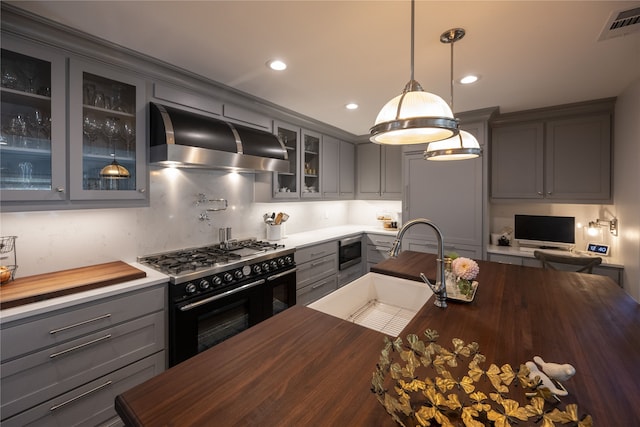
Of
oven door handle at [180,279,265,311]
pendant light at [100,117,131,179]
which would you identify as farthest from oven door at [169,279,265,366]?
pendant light at [100,117,131,179]

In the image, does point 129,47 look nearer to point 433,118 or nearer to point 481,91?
point 433,118

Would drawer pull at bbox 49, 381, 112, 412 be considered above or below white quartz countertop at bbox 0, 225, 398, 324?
below

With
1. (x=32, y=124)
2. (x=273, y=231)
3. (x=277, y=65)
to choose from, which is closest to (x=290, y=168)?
(x=273, y=231)

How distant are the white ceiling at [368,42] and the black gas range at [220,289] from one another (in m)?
1.43

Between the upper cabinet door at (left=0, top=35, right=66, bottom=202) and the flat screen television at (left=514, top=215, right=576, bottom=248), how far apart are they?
13.8 feet

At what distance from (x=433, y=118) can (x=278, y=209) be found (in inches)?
106

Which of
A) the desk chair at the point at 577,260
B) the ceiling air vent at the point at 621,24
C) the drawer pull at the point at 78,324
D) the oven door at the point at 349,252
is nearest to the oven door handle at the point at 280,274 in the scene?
the oven door at the point at 349,252

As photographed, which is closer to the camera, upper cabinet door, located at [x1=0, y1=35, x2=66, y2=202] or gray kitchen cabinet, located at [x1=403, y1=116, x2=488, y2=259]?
upper cabinet door, located at [x1=0, y1=35, x2=66, y2=202]

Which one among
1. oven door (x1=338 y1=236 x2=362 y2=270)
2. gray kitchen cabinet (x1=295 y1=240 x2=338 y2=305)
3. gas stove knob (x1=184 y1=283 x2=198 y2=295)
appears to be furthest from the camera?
oven door (x1=338 y1=236 x2=362 y2=270)

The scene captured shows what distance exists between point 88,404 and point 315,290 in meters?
2.04

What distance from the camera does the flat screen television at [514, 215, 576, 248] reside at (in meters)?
3.04

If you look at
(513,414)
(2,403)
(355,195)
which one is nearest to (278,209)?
(355,195)

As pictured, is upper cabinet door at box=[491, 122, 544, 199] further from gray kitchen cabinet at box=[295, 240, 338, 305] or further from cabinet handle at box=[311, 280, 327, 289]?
cabinet handle at box=[311, 280, 327, 289]

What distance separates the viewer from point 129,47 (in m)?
1.76
